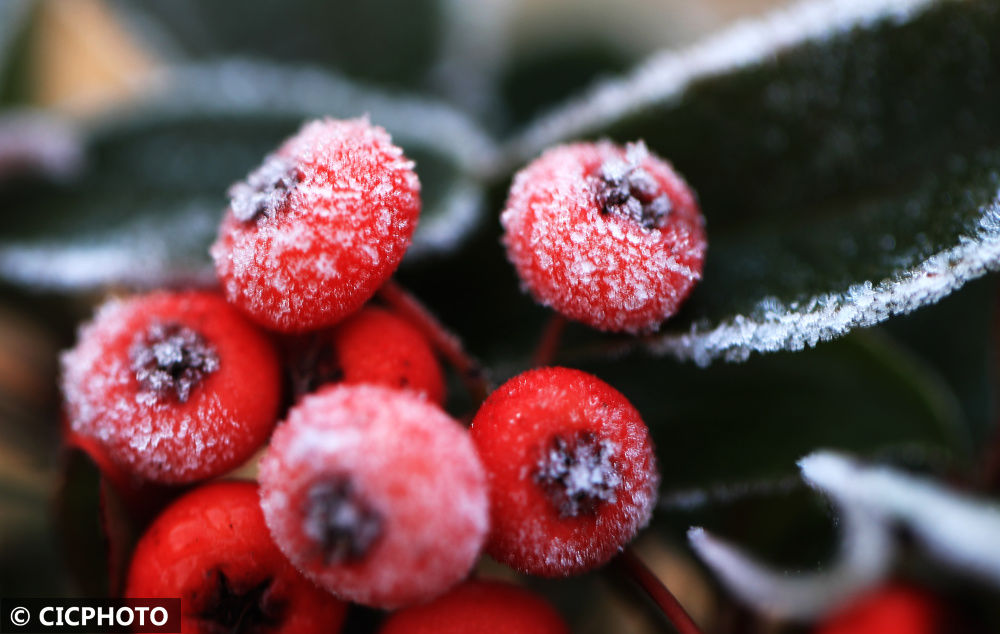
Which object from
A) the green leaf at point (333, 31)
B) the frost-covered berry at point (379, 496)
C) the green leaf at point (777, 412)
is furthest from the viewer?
the green leaf at point (333, 31)

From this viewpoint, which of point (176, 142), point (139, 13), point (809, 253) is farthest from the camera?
point (139, 13)

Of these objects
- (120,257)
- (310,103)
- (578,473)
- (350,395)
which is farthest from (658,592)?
(310,103)

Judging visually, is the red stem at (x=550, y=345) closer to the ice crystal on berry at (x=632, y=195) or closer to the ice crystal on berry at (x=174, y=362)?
the ice crystal on berry at (x=632, y=195)

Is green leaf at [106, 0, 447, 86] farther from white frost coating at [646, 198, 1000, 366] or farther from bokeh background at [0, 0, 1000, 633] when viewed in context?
white frost coating at [646, 198, 1000, 366]

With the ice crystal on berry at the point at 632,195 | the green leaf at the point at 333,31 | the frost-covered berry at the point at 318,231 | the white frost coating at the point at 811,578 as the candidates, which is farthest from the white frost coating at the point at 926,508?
the green leaf at the point at 333,31

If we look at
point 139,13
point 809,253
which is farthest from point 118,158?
point 809,253

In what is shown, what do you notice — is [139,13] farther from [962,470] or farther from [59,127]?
[962,470]
